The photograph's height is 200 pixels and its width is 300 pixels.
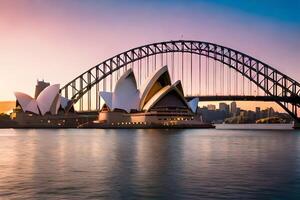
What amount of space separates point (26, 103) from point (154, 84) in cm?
5230

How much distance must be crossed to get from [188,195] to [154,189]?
7.33 ft

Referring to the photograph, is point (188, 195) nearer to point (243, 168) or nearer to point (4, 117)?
point (243, 168)

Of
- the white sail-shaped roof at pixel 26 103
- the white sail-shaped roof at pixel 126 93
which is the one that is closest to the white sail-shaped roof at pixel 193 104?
the white sail-shaped roof at pixel 126 93

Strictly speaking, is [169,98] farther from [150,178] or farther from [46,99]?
[150,178]

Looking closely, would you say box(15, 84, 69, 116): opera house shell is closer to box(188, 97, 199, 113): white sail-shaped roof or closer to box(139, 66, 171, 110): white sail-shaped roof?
box(139, 66, 171, 110): white sail-shaped roof

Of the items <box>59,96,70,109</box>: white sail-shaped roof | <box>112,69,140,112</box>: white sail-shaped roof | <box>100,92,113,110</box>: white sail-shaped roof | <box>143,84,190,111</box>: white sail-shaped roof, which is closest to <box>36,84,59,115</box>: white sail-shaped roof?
<box>59,96,70,109</box>: white sail-shaped roof

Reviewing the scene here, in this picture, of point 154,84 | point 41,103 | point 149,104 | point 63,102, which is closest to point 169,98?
point 149,104

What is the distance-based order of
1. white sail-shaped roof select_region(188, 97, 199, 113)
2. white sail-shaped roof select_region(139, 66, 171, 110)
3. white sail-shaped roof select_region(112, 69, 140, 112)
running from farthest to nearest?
1. white sail-shaped roof select_region(188, 97, 199, 113)
2. white sail-shaped roof select_region(112, 69, 140, 112)
3. white sail-shaped roof select_region(139, 66, 171, 110)

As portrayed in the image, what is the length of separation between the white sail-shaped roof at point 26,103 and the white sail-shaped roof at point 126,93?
34.4m

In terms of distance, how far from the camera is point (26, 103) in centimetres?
16525

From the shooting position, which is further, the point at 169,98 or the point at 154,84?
the point at 169,98

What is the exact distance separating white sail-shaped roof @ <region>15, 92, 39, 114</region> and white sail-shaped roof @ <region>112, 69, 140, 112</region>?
34.4 meters

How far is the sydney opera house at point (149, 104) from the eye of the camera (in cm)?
13550

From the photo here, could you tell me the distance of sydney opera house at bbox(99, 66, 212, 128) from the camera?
136 m
